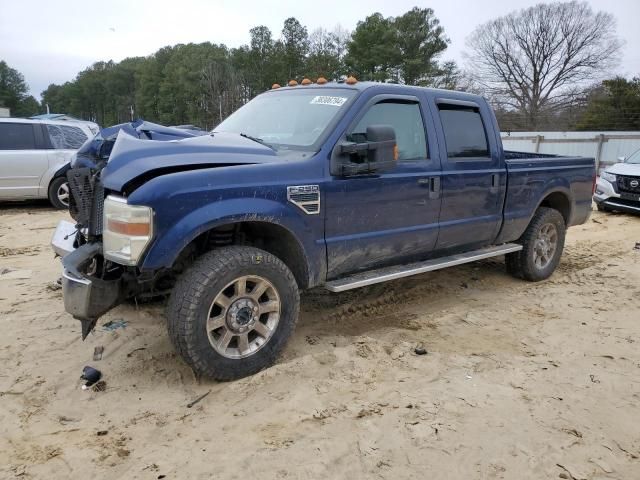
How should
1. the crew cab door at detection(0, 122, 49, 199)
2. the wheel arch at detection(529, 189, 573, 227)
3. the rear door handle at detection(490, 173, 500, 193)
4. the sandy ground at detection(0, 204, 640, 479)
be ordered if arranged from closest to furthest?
the sandy ground at detection(0, 204, 640, 479), the rear door handle at detection(490, 173, 500, 193), the wheel arch at detection(529, 189, 573, 227), the crew cab door at detection(0, 122, 49, 199)

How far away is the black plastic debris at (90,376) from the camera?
3.30m

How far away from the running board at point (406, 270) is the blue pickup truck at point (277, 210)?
25 mm

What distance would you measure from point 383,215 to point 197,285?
1.59m

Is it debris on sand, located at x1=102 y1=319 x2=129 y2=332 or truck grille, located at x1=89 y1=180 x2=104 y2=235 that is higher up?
truck grille, located at x1=89 y1=180 x2=104 y2=235

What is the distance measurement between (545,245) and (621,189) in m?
6.14

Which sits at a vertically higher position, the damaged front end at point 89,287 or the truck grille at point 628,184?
the damaged front end at point 89,287

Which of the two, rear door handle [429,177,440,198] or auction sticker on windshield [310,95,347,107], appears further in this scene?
rear door handle [429,177,440,198]

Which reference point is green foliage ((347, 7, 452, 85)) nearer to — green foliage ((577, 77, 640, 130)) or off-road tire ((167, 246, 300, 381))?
green foliage ((577, 77, 640, 130))

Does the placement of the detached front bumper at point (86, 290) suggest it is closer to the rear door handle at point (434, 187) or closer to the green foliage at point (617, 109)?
the rear door handle at point (434, 187)

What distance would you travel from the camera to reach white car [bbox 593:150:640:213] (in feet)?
34.0

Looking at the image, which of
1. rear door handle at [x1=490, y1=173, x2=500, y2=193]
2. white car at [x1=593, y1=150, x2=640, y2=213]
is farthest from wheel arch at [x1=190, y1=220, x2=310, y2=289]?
white car at [x1=593, y1=150, x2=640, y2=213]

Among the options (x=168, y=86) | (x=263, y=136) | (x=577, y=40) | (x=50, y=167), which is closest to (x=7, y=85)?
(x=168, y=86)

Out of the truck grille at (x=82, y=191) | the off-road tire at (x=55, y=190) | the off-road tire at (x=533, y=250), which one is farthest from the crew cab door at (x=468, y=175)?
the off-road tire at (x=55, y=190)

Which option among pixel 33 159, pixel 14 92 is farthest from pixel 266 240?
pixel 14 92
